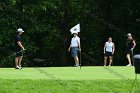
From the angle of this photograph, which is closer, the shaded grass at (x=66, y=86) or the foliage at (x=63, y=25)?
the shaded grass at (x=66, y=86)

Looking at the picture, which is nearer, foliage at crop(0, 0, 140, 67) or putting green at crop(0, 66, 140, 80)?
putting green at crop(0, 66, 140, 80)

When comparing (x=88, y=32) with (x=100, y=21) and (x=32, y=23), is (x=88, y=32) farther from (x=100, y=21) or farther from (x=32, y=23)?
(x=32, y=23)

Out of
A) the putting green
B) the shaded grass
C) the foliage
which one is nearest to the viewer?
the shaded grass

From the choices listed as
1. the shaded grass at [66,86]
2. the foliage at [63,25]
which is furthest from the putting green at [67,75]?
the foliage at [63,25]

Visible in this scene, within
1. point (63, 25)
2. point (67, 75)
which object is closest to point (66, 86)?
point (67, 75)

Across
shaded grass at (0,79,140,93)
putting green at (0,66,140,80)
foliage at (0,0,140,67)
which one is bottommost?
shaded grass at (0,79,140,93)

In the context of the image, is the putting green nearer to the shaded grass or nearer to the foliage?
the shaded grass


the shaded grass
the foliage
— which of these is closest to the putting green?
the shaded grass

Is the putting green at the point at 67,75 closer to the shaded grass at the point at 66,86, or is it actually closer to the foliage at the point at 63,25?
the shaded grass at the point at 66,86

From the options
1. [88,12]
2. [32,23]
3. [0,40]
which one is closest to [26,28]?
[32,23]

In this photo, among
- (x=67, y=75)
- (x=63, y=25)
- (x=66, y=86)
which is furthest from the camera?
(x=63, y=25)

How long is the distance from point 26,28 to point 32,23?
82cm

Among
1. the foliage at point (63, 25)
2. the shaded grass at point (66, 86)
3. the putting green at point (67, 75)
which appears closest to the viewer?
the shaded grass at point (66, 86)

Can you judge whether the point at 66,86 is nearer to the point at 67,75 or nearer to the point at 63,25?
the point at 67,75
